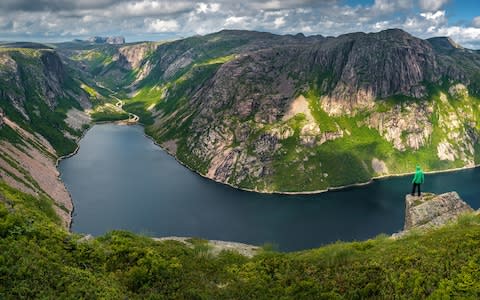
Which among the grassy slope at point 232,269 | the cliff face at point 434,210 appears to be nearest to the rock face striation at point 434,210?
the cliff face at point 434,210

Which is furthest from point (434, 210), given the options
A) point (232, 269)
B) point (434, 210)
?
point (232, 269)

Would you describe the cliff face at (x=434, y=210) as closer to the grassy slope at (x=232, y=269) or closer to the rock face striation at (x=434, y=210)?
the rock face striation at (x=434, y=210)

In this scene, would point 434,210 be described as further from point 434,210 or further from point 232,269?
point 232,269

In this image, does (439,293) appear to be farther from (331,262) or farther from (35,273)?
(35,273)

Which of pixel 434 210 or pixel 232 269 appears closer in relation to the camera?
pixel 232 269

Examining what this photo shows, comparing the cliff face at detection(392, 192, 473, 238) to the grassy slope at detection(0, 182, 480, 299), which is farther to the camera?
the cliff face at detection(392, 192, 473, 238)

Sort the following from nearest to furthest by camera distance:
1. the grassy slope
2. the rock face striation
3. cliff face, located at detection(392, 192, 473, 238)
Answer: the grassy slope
cliff face, located at detection(392, 192, 473, 238)
the rock face striation

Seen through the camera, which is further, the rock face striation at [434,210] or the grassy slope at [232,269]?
the rock face striation at [434,210]

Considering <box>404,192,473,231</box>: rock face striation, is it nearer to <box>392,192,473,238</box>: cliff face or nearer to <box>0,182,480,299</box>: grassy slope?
<box>392,192,473,238</box>: cliff face

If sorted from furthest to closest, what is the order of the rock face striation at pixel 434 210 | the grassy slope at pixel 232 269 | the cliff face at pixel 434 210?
1. the rock face striation at pixel 434 210
2. the cliff face at pixel 434 210
3. the grassy slope at pixel 232 269

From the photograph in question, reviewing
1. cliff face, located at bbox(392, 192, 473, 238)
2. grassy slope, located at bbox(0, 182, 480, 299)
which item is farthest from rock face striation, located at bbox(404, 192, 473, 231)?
grassy slope, located at bbox(0, 182, 480, 299)
